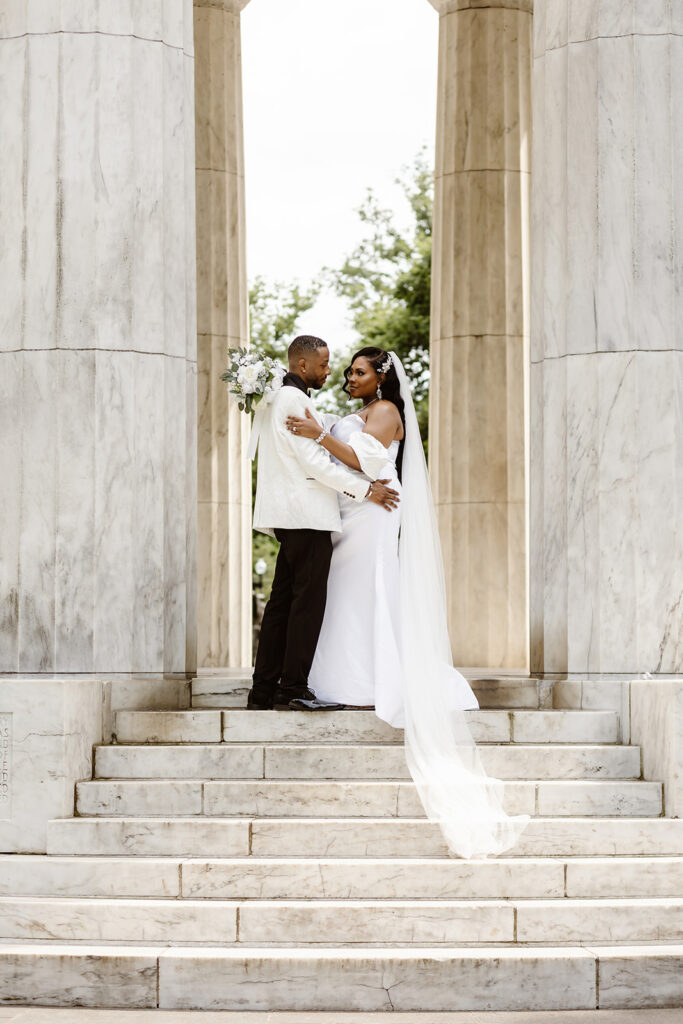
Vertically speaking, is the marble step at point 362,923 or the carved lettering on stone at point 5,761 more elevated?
the carved lettering on stone at point 5,761

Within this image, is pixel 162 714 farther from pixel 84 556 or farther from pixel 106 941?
pixel 106 941

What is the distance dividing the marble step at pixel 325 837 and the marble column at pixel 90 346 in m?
2.93

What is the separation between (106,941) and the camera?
12867 millimetres

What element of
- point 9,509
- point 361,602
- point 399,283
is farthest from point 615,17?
point 399,283

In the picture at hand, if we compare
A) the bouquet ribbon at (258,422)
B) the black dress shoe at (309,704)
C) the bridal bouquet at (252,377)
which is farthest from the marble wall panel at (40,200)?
the black dress shoe at (309,704)

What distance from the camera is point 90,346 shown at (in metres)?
16.8

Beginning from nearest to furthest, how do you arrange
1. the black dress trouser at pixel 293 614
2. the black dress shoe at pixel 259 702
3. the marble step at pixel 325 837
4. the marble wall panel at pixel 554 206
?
the marble step at pixel 325 837
the black dress trouser at pixel 293 614
the black dress shoe at pixel 259 702
the marble wall panel at pixel 554 206

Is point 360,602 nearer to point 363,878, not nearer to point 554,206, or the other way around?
point 363,878

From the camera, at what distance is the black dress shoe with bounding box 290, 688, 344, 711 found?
15859 millimetres

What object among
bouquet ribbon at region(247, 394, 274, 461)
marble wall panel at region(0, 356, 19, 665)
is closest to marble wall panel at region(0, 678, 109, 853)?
marble wall panel at region(0, 356, 19, 665)

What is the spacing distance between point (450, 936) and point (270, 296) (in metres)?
53.2

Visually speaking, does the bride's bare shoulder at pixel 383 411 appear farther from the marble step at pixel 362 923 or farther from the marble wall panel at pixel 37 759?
the marble step at pixel 362 923

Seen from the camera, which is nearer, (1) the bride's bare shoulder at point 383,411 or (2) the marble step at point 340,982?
(2) the marble step at point 340,982

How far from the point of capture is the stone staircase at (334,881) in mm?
12039
